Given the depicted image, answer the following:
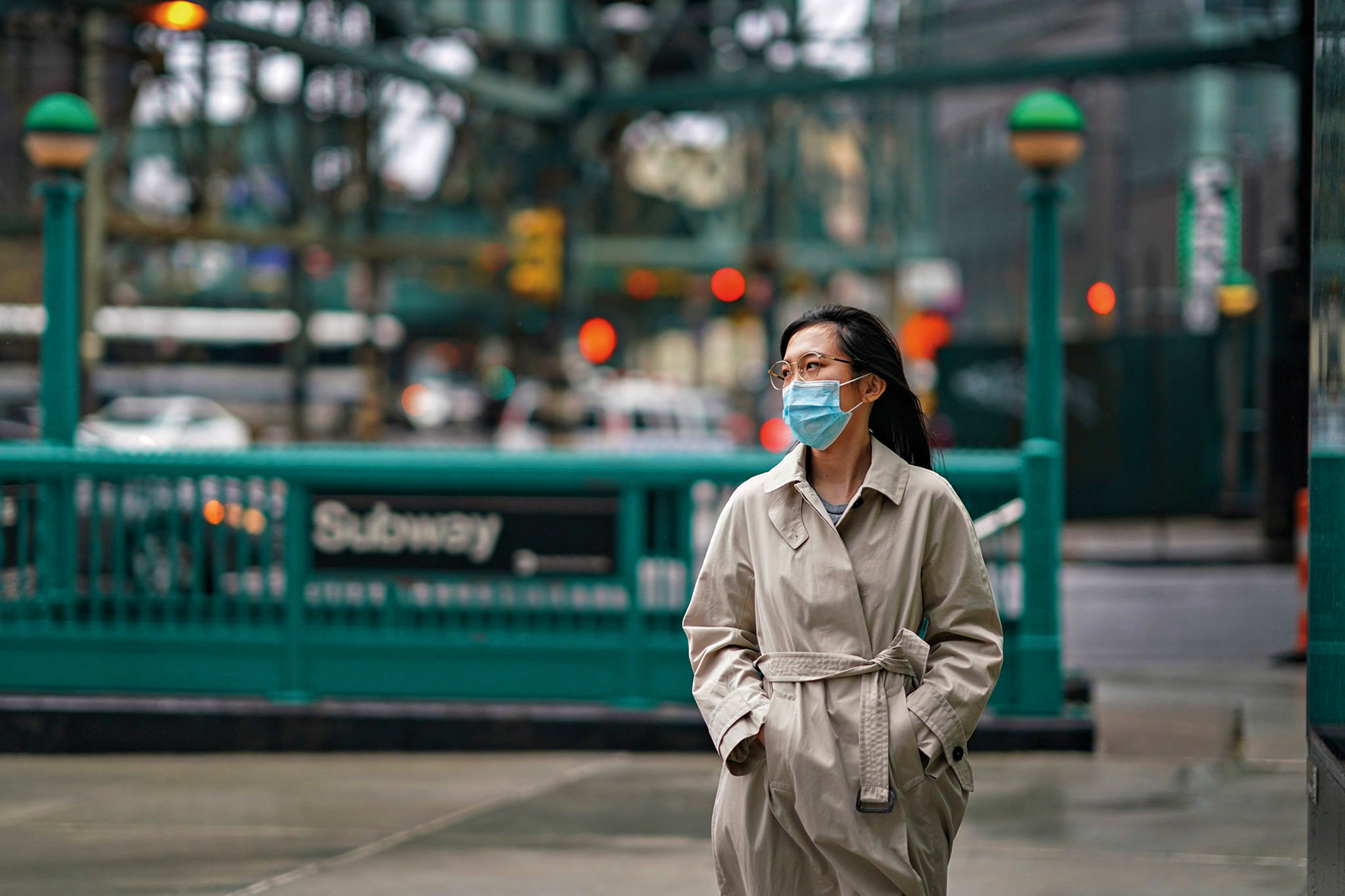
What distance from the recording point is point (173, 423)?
30109 mm

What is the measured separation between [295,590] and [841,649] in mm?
5118

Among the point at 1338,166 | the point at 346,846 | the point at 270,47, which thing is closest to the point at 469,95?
the point at 270,47

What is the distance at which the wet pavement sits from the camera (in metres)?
5.62

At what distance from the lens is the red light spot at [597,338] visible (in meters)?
25.1

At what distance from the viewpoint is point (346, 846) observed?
609 cm

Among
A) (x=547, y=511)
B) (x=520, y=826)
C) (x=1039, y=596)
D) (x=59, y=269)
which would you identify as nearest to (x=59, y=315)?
(x=59, y=269)

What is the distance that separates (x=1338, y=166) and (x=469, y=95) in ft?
82.7

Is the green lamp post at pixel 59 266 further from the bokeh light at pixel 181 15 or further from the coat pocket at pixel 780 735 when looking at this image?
the bokeh light at pixel 181 15

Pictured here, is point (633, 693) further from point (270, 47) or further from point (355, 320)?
point (355, 320)

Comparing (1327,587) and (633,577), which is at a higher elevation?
(1327,587)

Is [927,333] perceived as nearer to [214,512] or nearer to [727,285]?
[727,285]

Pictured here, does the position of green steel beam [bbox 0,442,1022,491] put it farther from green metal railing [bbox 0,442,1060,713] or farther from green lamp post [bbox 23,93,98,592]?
green lamp post [bbox 23,93,98,592]

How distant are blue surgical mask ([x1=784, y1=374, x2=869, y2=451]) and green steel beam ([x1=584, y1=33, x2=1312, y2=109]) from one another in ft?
47.3

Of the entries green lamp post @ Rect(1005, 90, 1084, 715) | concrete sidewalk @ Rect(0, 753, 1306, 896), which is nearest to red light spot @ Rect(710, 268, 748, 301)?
green lamp post @ Rect(1005, 90, 1084, 715)
